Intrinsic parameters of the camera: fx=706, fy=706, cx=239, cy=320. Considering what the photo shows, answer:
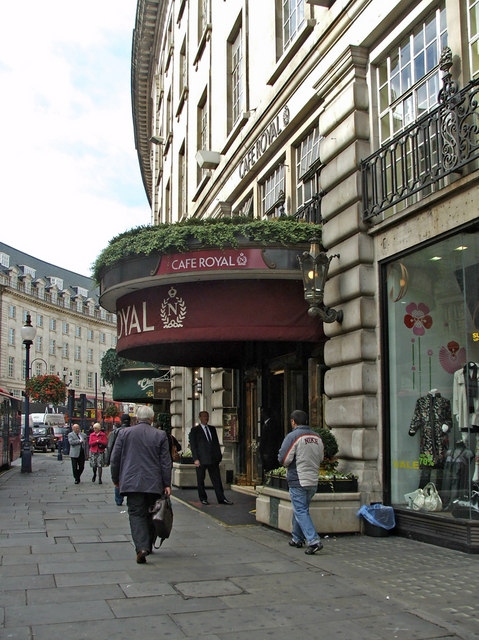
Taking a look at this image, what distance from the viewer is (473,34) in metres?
8.72

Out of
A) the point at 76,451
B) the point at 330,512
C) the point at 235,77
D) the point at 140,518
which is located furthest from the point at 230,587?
the point at 235,77

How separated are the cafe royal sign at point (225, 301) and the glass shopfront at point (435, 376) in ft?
7.27

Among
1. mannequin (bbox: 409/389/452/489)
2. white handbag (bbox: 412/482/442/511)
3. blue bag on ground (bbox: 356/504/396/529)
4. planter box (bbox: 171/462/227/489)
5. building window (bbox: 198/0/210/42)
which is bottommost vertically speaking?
planter box (bbox: 171/462/227/489)

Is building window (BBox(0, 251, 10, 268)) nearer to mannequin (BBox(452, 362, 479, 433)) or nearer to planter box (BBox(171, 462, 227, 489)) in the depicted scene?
planter box (BBox(171, 462, 227, 489))

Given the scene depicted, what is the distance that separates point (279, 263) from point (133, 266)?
8.74 feet

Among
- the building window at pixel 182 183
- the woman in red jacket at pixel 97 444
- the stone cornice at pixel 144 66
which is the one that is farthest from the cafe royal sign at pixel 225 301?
the stone cornice at pixel 144 66

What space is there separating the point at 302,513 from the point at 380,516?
1.46m

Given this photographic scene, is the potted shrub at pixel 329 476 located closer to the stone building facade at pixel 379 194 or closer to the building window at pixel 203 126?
the stone building facade at pixel 379 194

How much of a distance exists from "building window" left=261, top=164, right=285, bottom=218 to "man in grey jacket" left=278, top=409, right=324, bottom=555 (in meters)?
6.69

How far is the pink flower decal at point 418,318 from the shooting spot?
9938 mm

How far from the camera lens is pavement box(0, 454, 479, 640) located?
5.38 meters

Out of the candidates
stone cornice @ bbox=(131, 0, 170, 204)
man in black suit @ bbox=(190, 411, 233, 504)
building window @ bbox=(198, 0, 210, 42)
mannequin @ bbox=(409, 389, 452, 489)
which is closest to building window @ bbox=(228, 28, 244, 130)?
building window @ bbox=(198, 0, 210, 42)

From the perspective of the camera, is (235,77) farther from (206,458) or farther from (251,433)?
(206,458)

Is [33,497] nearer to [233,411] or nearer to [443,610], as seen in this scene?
[233,411]
